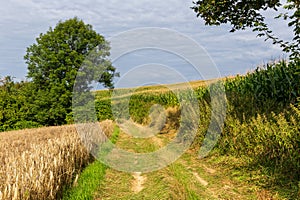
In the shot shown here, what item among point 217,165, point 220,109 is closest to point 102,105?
point 220,109

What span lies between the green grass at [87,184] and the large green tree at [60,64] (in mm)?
27284

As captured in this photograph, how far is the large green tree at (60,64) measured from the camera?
113 feet

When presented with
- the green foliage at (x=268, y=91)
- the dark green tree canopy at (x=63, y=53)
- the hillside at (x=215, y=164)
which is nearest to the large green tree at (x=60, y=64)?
the dark green tree canopy at (x=63, y=53)

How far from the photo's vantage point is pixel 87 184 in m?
6.97

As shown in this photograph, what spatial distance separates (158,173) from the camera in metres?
8.66

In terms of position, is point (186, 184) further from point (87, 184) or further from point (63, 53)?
point (63, 53)

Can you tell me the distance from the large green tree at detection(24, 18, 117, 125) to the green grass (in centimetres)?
2728

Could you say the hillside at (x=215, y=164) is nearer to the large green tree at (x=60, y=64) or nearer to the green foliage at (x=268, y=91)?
the green foliage at (x=268, y=91)

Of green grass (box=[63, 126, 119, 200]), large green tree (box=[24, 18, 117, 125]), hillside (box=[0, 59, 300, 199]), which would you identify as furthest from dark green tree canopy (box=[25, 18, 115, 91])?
green grass (box=[63, 126, 119, 200])

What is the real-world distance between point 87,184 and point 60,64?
1231 inches

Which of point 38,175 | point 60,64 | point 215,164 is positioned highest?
point 60,64

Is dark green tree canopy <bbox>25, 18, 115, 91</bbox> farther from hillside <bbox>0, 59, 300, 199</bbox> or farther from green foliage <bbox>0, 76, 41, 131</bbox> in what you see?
hillside <bbox>0, 59, 300, 199</bbox>

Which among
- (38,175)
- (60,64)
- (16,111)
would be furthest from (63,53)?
(38,175)

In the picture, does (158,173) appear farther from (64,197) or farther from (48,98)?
(48,98)
